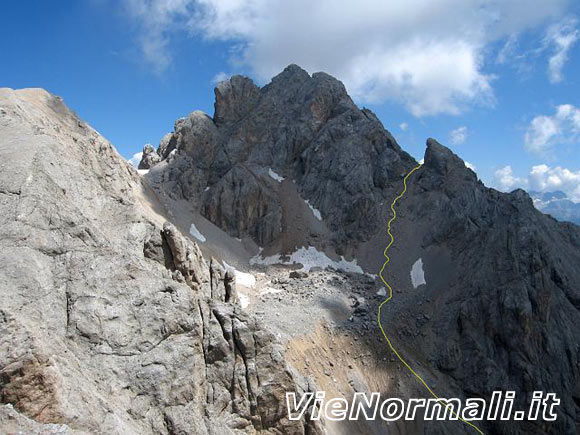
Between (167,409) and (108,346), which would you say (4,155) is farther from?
(167,409)

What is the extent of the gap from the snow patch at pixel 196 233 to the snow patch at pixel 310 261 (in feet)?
23.3

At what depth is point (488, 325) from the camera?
3894 centimetres

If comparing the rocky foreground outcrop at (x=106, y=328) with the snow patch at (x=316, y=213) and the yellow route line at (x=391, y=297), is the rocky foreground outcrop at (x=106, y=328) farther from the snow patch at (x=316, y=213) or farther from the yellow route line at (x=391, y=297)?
the snow patch at (x=316, y=213)

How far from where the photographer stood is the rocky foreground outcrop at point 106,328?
1166 cm

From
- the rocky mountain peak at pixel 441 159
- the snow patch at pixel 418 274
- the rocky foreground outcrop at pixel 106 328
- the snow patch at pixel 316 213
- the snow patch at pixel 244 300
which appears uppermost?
the rocky mountain peak at pixel 441 159

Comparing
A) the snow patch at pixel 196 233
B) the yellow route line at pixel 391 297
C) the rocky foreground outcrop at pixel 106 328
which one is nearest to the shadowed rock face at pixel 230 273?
the rocky foreground outcrop at pixel 106 328

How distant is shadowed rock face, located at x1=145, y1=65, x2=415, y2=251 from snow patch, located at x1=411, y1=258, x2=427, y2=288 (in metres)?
7.79

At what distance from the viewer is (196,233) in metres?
50.7

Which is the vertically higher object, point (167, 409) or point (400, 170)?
Result: point (400, 170)

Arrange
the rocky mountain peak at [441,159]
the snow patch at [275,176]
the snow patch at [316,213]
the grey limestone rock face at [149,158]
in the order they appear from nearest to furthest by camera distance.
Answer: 1. the rocky mountain peak at [441,159]
2. the snow patch at [316,213]
3. the snow patch at [275,176]
4. the grey limestone rock face at [149,158]

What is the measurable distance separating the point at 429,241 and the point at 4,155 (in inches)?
1766

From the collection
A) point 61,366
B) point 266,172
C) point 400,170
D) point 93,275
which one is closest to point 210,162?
point 266,172

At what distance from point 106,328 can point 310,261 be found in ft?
120

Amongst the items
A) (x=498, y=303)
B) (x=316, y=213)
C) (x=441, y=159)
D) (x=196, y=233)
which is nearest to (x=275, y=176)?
(x=316, y=213)
